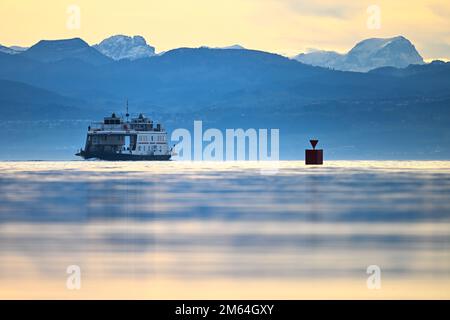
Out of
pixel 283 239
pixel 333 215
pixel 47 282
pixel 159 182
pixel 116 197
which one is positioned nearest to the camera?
pixel 47 282

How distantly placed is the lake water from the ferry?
88.0m

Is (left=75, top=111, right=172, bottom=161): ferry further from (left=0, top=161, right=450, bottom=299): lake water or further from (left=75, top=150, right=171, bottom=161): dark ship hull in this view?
(left=0, top=161, right=450, bottom=299): lake water

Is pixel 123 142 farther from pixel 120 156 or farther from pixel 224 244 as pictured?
pixel 224 244

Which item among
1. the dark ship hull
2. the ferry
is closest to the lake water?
the dark ship hull

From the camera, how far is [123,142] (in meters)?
140

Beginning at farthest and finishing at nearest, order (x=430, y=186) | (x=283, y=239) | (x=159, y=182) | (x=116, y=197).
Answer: (x=159, y=182) → (x=430, y=186) → (x=116, y=197) → (x=283, y=239)

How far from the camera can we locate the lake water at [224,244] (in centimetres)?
2317

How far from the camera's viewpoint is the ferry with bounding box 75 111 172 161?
13838 cm

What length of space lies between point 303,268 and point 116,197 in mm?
23270

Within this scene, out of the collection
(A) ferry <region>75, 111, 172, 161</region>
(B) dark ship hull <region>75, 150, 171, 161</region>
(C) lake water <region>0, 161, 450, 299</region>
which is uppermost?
(A) ferry <region>75, 111, 172, 161</region>

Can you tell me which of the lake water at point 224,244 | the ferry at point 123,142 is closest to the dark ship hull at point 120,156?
the ferry at point 123,142

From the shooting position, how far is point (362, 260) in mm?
26578
